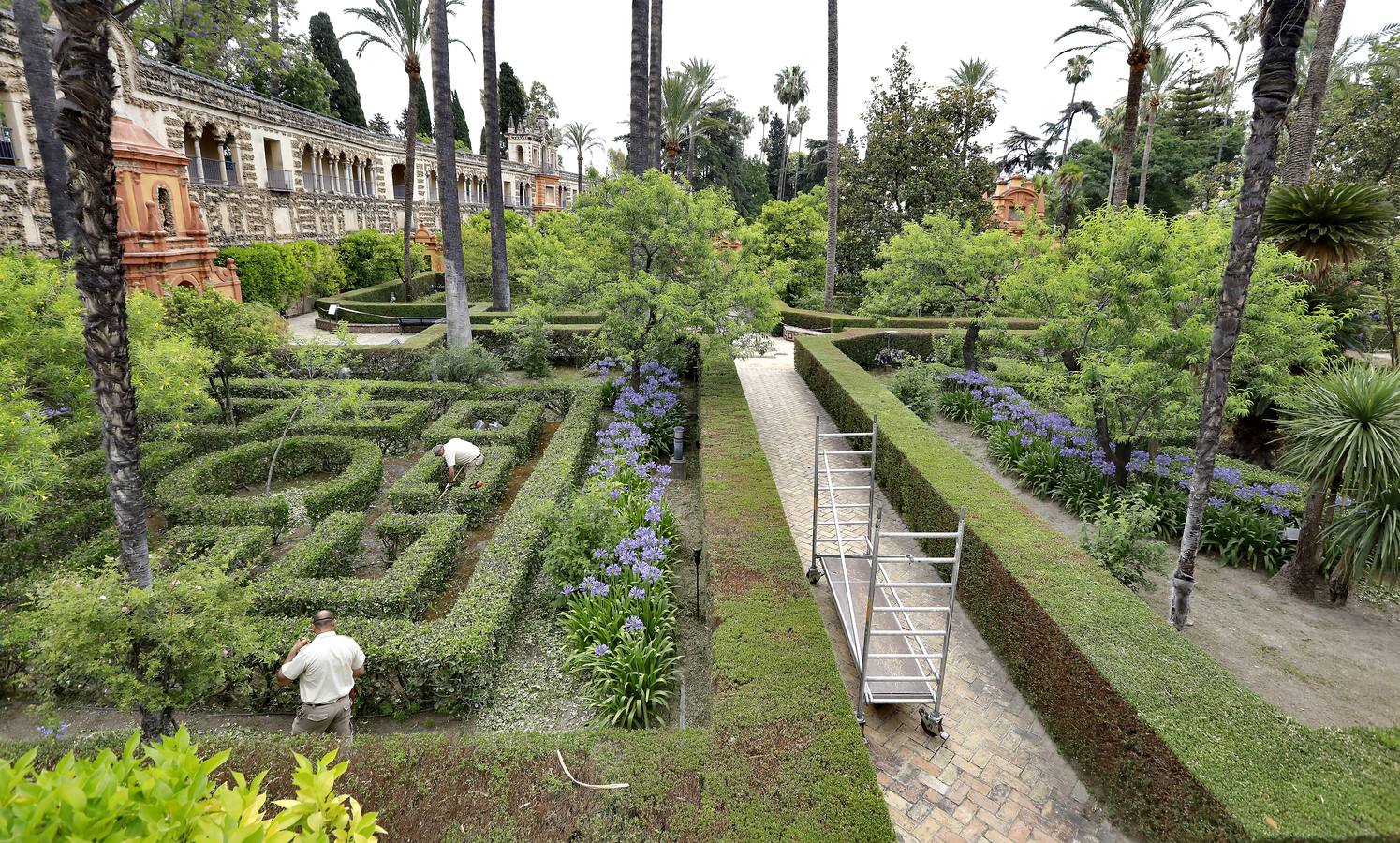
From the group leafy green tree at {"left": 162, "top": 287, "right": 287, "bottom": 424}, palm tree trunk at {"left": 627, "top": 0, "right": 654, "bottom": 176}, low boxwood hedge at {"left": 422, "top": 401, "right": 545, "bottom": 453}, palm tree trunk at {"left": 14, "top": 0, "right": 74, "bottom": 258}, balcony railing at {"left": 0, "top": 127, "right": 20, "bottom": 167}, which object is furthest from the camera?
balcony railing at {"left": 0, "top": 127, "right": 20, "bottom": 167}

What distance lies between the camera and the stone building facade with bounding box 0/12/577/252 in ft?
57.4

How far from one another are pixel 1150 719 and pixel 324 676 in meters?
6.40

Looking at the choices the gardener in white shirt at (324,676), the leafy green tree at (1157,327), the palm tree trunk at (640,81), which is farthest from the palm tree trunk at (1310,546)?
the palm tree trunk at (640,81)

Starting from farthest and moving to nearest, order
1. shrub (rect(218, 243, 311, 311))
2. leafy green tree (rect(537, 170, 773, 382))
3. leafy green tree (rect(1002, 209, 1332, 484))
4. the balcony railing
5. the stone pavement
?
shrub (rect(218, 243, 311, 311)) → the balcony railing → leafy green tree (rect(537, 170, 773, 382)) → leafy green tree (rect(1002, 209, 1332, 484)) → the stone pavement

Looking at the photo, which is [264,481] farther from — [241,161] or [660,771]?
[241,161]

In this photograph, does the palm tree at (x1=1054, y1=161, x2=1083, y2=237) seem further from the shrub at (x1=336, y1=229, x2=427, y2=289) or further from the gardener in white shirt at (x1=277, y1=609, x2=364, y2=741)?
the gardener in white shirt at (x1=277, y1=609, x2=364, y2=741)

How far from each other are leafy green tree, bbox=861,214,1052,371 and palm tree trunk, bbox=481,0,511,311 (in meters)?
11.7

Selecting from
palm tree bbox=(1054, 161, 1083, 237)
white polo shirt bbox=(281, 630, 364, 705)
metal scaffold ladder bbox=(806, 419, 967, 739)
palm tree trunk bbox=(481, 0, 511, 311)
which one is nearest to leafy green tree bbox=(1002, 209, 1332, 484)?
metal scaffold ladder bbox=(806, 419, 967, 739)

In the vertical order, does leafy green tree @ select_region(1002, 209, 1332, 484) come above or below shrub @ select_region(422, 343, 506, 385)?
above

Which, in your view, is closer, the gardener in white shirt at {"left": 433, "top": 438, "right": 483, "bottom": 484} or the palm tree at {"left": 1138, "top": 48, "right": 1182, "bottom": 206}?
the gardener in white shirt at {"left": 433, "top": 438, "right": 483, "bottom": 484}

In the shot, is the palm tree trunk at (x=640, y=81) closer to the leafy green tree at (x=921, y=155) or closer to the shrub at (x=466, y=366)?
the shrub at (x=466, y=366)

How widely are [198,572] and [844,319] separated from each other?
2058cm

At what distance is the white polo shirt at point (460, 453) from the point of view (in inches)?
397

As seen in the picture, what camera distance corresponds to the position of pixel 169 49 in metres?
26.4
